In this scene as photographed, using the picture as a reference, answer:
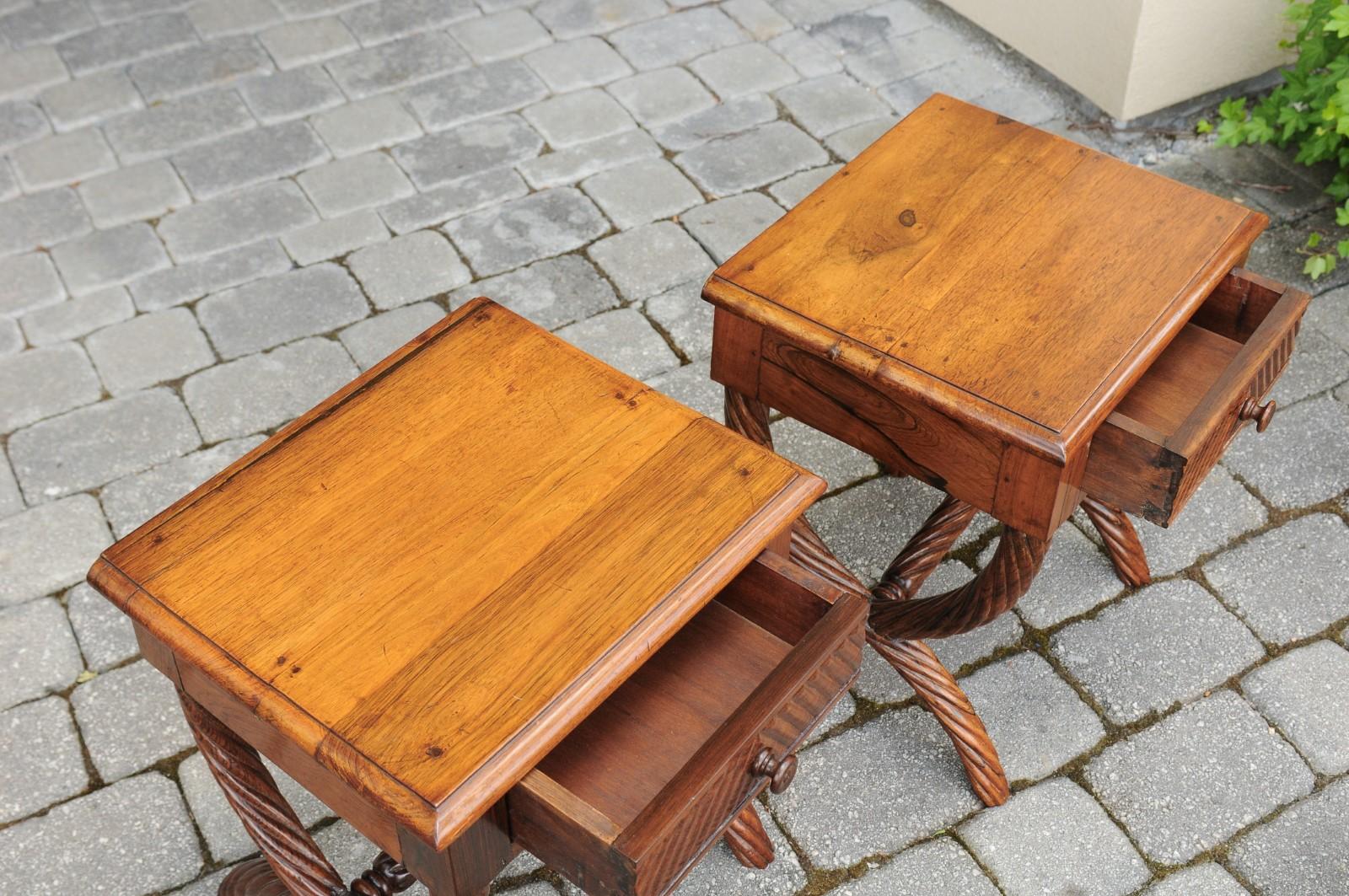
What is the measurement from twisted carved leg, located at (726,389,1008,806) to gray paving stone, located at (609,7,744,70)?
86.1 inches

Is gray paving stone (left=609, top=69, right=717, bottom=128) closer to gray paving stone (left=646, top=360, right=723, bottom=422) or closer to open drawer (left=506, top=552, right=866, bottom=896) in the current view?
gray paving stone (left=646, top=360, right=723, bottom=422)

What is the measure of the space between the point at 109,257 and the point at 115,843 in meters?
1.83

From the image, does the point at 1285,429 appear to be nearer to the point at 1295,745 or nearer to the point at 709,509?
the point at 1295,745

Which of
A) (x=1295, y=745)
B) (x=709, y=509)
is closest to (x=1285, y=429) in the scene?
(x=1295, y=745)

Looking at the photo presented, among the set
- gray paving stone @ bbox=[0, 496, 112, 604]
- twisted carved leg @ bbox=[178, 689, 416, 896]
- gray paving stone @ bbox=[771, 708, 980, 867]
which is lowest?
gray paving stone @ bbox=[771, 708, 980, 867]

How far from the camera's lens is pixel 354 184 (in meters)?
3.90

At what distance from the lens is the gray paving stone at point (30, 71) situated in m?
4.25

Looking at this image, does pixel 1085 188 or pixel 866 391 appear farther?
pixel 1085 188

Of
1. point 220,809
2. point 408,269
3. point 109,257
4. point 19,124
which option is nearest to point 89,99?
point 19,124

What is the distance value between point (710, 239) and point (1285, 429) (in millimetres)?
1542

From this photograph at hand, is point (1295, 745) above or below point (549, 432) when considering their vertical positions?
below

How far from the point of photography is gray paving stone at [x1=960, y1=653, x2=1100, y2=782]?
2.60m

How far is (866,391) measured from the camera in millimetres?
2197

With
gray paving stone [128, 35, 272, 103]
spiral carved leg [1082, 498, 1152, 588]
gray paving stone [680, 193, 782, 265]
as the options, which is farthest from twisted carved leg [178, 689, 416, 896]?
gray paving stone [128, 35, 272, 103]
